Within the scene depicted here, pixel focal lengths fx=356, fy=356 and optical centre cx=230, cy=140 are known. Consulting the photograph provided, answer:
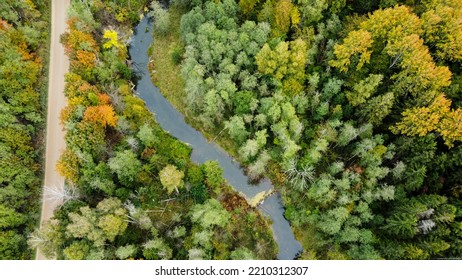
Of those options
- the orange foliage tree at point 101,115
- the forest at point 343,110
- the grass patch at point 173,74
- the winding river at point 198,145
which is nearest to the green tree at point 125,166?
the orange foliage tree at point 101,115

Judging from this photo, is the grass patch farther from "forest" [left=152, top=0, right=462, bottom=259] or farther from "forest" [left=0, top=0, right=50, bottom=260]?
"forest" [left=0, top=0, right=50, bottom=260]

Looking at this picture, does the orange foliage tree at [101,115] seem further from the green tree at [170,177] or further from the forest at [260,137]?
the green tree at [170,177]

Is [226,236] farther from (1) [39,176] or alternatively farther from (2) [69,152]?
(1) [39,176]

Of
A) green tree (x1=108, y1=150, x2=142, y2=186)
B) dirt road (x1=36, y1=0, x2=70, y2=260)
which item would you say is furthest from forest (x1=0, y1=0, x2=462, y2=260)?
dirt road (x1=36, y1=0, x2=70, y2=260)

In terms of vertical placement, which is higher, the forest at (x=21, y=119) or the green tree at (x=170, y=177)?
the forest at (x=21, y=119)

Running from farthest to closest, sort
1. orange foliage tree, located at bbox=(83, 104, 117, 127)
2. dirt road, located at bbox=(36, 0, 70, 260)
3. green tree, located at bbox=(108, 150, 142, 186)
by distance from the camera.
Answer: dirt road, located at bbox=(36, 0, 70, 260) → orange foliage tree, located at bbox=(83, 104, 117, 127) → green tree, located at bbox=(108, 150, 142, 186)

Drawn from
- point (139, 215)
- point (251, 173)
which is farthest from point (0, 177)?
point (251, 173)
